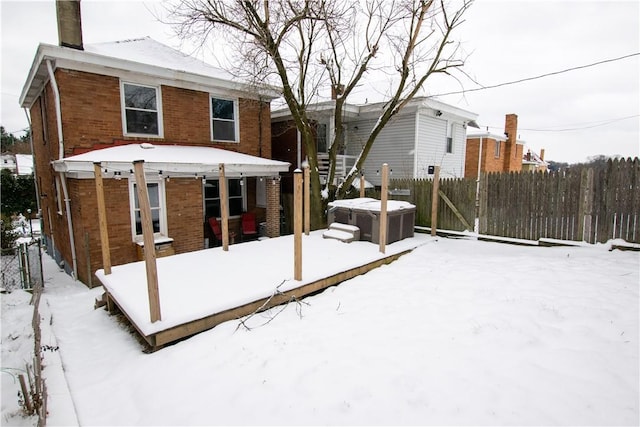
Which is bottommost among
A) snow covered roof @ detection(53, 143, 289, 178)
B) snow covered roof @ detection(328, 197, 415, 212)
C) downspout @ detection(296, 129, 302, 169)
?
snow covered roof @ detection(328, 197, 415, 212)

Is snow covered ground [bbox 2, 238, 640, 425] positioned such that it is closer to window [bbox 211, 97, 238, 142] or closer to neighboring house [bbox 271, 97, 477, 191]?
window [bbox 211, 97, 238, 142]

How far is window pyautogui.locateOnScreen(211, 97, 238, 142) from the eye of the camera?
10641 mm

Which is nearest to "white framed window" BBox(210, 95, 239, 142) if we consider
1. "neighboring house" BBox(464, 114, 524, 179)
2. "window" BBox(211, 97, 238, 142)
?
"window" BBox(211, 97, 238, 142)

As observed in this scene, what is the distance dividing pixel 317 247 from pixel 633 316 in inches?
220

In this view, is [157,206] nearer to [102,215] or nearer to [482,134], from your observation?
[102,215]

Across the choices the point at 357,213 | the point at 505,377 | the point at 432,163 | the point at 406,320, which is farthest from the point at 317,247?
the point at 432,163

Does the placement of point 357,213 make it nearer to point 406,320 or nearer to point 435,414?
point 406,320

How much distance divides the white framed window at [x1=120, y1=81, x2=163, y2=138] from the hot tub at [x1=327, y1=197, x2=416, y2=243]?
5679mm

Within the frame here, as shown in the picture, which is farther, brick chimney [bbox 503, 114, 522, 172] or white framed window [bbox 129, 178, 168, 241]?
brick chimney [bbox 503, 114, 522, 172]

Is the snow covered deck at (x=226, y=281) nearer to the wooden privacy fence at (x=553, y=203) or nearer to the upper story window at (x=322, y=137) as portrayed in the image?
the wooden privacy fence at (x=553, y=203)

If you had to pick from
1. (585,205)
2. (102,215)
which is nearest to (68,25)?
(102,215)

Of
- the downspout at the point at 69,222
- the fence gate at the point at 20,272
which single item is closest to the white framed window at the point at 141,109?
the downspout at the point at 69,222

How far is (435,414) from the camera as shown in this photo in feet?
8.86

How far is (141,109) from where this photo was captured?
351 inches
